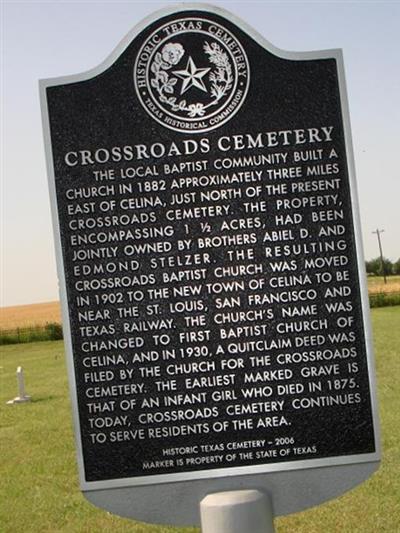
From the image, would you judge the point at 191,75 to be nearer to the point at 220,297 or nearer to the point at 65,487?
the point at 220,297

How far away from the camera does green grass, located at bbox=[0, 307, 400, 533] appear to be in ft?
30.5

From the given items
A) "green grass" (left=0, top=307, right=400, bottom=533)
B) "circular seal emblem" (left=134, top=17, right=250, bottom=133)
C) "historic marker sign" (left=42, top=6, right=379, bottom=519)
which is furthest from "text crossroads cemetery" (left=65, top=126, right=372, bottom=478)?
"green grass" (left=0, top=307, right=400, bottom=533)

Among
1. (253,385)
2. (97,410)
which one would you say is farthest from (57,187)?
(253,385)

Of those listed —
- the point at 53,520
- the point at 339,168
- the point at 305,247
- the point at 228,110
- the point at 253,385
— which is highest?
the point at 228,110

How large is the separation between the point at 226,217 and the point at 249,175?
366 millimetres

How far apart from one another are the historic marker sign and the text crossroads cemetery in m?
0.01

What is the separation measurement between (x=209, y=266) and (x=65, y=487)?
615 centimetres

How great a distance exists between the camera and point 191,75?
20.7 ft

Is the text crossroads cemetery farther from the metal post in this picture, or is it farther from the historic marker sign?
the metal post

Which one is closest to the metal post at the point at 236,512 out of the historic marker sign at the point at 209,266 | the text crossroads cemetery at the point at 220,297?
the historic marker sign at the point at 209,266

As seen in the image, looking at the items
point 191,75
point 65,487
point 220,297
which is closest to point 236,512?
point 220,297

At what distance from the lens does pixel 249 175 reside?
630cm

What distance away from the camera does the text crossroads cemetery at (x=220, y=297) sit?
6270 millimetres

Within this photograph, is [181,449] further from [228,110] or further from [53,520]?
[53,520]
